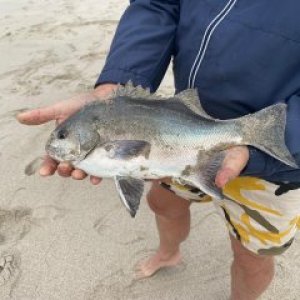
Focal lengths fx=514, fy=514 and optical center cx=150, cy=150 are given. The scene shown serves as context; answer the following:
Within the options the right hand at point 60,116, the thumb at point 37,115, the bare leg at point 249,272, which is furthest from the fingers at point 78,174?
the bare leg at point 249,272

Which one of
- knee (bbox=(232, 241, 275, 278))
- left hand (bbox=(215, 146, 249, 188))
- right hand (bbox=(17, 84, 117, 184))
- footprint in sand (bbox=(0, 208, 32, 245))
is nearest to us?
left hand (bbox=(215, 146, 249, 188))

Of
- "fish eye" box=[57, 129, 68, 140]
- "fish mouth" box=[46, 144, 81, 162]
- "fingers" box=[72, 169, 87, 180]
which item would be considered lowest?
"fingers" box=[72, 169, 87, 180]

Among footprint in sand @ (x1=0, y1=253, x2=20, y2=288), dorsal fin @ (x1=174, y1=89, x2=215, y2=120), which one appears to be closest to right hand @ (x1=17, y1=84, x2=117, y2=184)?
dorsal fin @ (x1=174, y1=89, x2=215, y2=120)

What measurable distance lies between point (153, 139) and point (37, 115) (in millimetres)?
396

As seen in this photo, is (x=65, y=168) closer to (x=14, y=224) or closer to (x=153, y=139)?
(x=153, y=139)

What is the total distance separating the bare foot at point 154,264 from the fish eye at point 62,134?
3.98 feet

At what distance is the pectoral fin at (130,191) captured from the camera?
1.58 metres

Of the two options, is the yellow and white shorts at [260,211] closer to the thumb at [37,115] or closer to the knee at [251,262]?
the knee at [251,262]

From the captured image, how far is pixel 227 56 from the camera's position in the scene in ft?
5.77

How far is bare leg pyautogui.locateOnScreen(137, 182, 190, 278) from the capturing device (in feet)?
7.67

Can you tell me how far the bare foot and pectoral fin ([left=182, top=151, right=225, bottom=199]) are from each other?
3.51 feet

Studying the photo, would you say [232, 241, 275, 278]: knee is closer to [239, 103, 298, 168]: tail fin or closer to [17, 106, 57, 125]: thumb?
[239, 103, 298, 168]: tail fin

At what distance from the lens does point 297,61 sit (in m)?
1.67

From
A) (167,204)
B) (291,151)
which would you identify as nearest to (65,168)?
(291,151)
